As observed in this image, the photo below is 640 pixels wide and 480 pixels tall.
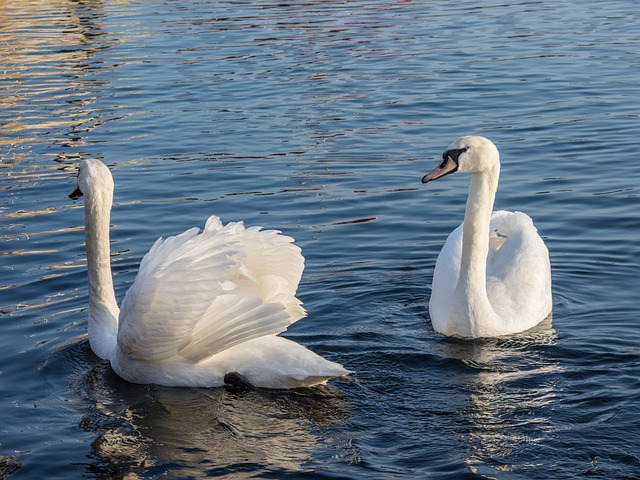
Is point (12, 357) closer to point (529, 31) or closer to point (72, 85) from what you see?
point (72, 85)

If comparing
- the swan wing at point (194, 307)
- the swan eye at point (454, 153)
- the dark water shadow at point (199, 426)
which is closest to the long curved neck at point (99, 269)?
the dark water shadow at point (199, 426)

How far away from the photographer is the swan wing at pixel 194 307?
6871mm

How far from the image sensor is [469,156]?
800 cm

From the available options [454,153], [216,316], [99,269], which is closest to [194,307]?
[216,316]

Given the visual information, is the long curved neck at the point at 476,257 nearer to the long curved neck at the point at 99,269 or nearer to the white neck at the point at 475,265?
the white neck at the point at 475,265

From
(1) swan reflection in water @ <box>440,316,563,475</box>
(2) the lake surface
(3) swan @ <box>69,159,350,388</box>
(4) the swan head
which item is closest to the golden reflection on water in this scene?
(2) the lake surface

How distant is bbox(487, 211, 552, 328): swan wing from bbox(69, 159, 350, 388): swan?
5.21 ft

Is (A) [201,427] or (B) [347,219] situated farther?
(B) [347,219]

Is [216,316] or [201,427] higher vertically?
[216,316]

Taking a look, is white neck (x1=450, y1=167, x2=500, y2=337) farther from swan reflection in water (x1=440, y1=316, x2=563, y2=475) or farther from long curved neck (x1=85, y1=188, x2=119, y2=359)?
long curved neck (x1=85, y1=188, x2=119, y2=359)

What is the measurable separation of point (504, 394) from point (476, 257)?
1.45m

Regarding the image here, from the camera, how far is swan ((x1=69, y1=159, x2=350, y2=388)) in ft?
22.5

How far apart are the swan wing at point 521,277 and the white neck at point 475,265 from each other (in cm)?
22

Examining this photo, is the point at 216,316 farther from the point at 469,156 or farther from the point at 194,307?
the point at 469,156
